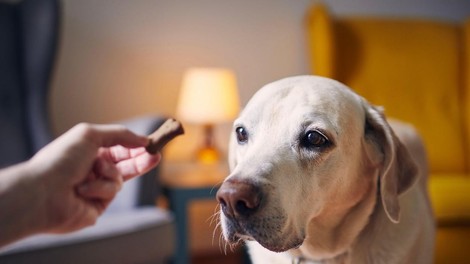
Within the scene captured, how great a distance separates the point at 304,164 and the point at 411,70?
2.20m

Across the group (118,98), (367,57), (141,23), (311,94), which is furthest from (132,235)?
(367,57)

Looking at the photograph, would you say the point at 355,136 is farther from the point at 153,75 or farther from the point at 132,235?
the point at 153,75

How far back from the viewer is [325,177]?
110 cm

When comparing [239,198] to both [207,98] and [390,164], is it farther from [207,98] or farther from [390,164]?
[207,98]

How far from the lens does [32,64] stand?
8.07 ft

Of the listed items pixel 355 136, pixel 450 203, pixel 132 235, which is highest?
pixel 355 136

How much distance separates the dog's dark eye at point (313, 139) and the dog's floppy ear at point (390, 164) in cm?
16

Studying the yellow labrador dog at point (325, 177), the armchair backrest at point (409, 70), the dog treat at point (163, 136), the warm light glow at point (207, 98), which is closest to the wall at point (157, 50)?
the armchair backrest at point (409, 70)

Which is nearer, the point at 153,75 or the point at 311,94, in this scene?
the point at 311,94

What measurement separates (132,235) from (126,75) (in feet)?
5.14

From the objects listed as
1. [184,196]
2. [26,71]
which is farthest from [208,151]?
[26,71]

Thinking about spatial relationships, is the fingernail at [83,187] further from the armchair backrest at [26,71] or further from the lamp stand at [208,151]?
the lamp stand at [208,151]

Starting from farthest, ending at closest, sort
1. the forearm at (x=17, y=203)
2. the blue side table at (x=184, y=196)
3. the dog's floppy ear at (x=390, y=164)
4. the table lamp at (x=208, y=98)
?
the table lamp at (x=208, y=98) < the blue side table at (x=184, y=196) < the dog's floppy ear at (x=390, y=164) < the forearm at (x=17, y=203)

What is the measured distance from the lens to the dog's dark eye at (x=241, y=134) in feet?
3.88
